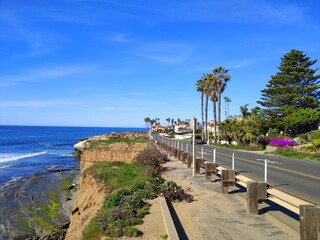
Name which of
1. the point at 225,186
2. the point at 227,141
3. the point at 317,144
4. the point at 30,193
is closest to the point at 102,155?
the point at 30,193

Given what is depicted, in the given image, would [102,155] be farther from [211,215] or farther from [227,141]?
[211,215]

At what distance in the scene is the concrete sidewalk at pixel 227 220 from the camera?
23.1 ft

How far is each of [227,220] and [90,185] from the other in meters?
13.7

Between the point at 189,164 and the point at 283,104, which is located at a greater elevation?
the point at 283,104

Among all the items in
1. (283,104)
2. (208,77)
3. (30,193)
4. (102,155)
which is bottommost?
(30,193)

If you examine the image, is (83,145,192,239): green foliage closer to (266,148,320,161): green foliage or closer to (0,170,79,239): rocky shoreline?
(0,170,79,239): rocky shoreline

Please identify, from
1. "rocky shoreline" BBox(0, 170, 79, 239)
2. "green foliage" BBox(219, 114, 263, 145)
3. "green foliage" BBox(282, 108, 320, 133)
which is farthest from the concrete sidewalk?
"green foliage" BBox(282, 108, 320, 133)

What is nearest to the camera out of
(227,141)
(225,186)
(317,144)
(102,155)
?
(225,186)

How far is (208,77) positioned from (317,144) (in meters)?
33.1

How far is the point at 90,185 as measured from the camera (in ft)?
66.6

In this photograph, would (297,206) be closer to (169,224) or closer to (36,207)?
(169,224)

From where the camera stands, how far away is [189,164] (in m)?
17.7

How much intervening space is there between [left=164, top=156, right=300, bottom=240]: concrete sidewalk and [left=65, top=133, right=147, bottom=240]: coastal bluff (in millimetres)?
2844

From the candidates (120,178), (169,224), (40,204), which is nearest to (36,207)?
(40,204)
